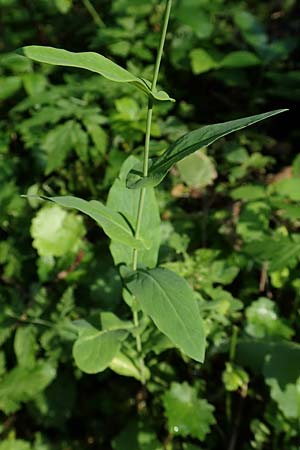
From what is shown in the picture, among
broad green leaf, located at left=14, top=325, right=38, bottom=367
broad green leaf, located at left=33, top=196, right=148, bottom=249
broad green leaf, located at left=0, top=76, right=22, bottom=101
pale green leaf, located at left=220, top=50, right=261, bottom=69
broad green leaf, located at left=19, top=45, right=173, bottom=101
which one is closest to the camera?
broad green leaf, located at left=19, top=45, right=173, bottom=101

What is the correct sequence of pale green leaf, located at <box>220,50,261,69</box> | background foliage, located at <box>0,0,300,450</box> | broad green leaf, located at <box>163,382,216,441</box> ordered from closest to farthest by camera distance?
broad green leaf, located at <box>163,382,216,441</box>
background foliage, located at <box>0,0,300,450</box>
pale green leaf, located at <box>220,50,261,69</box>

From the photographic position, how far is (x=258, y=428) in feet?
5.28

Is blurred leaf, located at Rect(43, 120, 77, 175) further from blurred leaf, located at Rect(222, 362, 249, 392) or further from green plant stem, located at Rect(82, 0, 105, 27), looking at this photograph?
blurred leaf, located at Rect(222, 362, 249, 392)

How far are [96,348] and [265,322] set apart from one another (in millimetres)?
629

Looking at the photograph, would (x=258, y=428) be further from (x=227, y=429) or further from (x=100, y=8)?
(x=100, y=8)

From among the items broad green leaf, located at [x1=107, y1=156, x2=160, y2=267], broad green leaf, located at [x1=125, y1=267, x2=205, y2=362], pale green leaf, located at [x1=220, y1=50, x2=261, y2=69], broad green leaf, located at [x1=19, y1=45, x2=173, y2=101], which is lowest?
broad green leaf, located at [x1=125, y1=267, x2=205, y2=362]

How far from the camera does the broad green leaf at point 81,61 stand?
2.94 ft

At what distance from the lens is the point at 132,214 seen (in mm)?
1302

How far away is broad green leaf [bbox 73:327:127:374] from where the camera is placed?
1321 mm

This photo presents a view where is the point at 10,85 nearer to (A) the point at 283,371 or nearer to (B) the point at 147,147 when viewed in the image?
(B) the point at 147,147

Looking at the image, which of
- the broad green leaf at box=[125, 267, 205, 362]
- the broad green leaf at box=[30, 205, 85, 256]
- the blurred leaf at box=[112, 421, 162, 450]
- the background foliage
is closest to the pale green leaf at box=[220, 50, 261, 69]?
the background foliage

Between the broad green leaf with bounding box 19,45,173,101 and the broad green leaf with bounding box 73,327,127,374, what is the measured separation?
672mm

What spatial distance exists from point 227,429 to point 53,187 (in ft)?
3.81

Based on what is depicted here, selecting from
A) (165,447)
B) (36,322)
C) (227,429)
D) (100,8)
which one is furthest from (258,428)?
(100,8)
